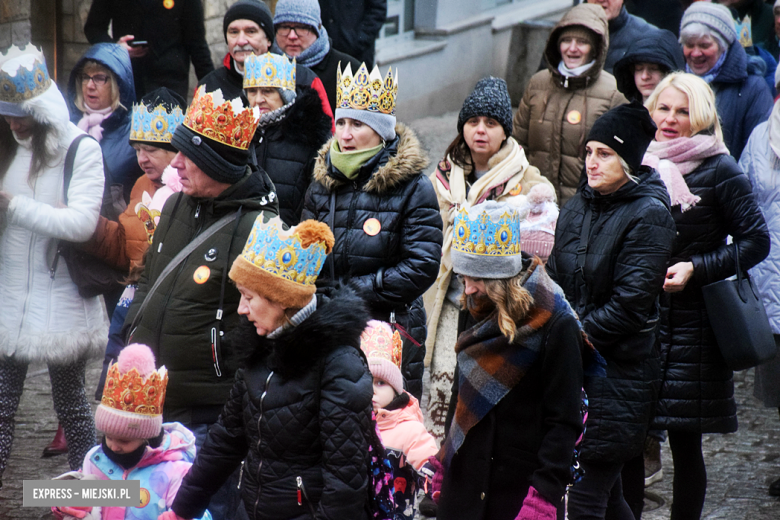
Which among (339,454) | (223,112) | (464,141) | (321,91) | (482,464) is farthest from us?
(321,91)

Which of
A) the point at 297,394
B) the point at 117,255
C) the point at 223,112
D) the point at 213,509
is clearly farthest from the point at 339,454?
the point at 117,255

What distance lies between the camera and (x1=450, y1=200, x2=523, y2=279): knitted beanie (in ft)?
12.7

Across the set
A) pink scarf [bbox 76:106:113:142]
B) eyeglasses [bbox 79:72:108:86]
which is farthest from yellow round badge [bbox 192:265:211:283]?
eyeglasses [bbox 79:72:108:86]

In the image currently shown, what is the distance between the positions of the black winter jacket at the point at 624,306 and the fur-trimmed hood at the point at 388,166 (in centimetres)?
93

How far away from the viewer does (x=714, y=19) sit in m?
6.99

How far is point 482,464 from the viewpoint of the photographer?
3922mm

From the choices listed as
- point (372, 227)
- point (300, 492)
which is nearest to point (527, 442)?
point (300, 492)

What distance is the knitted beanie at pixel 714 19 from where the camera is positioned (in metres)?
6.98

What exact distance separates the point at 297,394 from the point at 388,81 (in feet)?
7.47

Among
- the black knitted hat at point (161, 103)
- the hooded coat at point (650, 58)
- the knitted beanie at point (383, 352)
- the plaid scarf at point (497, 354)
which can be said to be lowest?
the knitted beanie at point (383, 352)

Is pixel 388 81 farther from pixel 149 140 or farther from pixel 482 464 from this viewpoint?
pixel 482 464

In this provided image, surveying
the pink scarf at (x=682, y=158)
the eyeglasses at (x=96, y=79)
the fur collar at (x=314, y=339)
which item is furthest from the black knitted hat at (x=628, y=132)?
the eyeglasses at (x=96, y=79)

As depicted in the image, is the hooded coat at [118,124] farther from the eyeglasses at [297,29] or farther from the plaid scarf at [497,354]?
the plaid scarf at [497,354]

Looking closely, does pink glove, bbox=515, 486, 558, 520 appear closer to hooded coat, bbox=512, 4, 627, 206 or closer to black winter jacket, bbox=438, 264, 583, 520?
black winter jacket, bbox=438, 264, 583, 520
